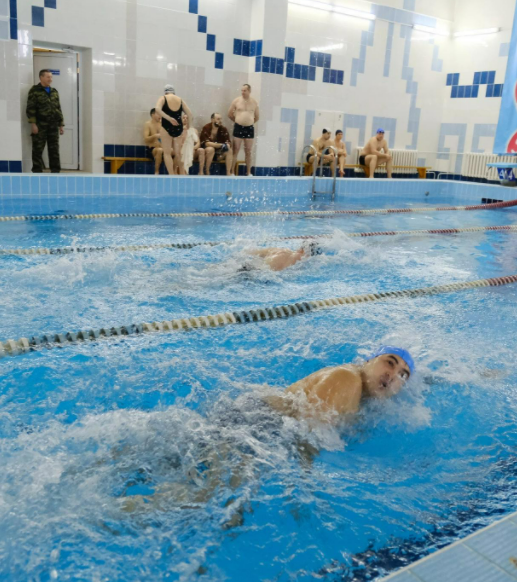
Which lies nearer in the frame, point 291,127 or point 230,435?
point 230,435

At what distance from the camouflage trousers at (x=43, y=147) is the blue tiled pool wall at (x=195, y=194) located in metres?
1.24

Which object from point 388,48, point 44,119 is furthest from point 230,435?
point 388,48

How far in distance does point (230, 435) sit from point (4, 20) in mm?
9166

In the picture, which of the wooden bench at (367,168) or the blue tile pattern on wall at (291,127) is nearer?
the blue tile pattern on wall at (291,127)

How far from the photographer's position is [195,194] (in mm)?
9820

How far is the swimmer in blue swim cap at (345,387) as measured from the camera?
7.79ft

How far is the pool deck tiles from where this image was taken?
4.47 ft

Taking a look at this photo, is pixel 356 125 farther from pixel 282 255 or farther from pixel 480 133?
pixel 282 255

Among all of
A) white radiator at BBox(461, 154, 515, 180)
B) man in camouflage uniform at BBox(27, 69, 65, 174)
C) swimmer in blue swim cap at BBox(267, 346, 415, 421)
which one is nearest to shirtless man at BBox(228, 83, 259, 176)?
man in camouflage uniform at BBox(27, 69, 65, 174)

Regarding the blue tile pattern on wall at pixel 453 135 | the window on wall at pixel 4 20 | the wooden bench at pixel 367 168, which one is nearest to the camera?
the window on wall at pixel 4 20

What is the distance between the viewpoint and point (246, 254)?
500 cm

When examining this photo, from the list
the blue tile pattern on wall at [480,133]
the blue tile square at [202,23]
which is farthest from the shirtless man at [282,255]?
the blue tile pattern on wall at [480,133]

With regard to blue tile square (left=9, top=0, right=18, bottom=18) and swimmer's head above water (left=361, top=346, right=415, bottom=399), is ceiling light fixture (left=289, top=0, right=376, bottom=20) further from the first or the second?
swimmer's head above water (left=361, top=346, right=415, bottom=399)

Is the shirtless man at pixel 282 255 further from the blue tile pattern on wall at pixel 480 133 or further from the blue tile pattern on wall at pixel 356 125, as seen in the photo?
the blue tile pattern on wall at pixel 480 133
